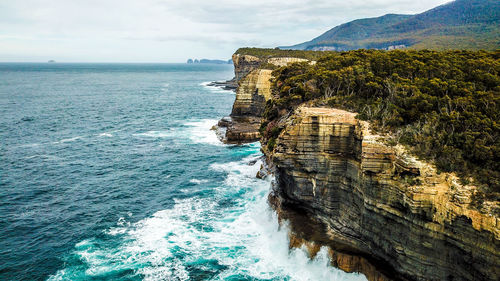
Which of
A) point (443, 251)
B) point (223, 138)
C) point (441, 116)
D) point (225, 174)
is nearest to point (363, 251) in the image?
point (443, 251)

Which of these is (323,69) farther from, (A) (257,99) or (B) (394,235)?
(A) (257,99)

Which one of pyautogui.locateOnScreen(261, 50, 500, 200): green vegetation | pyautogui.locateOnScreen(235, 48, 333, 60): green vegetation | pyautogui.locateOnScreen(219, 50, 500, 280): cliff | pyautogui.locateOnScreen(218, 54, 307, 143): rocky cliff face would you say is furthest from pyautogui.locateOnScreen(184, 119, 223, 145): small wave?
pyautogui.locateOnScreen(235, 48, 333, 60): green vegetation

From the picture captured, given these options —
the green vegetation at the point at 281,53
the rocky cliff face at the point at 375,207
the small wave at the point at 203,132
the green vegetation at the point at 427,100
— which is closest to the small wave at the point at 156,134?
the small wave at the point at 203,132

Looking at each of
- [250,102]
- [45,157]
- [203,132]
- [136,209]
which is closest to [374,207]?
[136,209]

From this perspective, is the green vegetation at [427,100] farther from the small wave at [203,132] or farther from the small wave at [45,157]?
Answer: the small wave at [45,157]

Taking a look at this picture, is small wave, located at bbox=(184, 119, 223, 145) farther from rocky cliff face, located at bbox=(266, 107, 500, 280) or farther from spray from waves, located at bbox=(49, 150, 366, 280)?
rocky cliff face, located at bbox=(266, 107, 500, 280)

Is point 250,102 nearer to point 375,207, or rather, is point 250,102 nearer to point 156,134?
point 156,134
